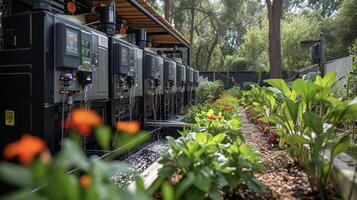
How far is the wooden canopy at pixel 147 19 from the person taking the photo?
22.0 feet

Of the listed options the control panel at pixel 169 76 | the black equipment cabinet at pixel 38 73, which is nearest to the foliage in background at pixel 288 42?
the control panel at pixel 169 76

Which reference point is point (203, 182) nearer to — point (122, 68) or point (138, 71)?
point (122, 68)

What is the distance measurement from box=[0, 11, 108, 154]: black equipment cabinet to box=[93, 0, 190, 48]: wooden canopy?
2339mm

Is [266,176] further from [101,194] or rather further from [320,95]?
[101,194]

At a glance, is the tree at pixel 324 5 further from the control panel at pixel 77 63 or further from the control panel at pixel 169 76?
the control panel at pixel 77 63

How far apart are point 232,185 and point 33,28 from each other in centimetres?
241

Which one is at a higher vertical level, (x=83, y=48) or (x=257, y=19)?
(x=257, y=19)

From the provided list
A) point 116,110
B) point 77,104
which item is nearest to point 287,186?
point 77,104

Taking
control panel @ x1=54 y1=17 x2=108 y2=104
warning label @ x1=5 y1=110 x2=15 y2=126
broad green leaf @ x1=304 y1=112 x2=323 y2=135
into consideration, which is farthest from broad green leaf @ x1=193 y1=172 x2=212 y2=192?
warning label @ x1=5 y1=110 x2=15 y2=126

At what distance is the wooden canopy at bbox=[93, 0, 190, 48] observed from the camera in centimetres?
670

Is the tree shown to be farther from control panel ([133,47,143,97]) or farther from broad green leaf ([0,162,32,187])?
broad green leaf ([0,162,32,187])

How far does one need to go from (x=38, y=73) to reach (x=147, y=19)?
17.0ft

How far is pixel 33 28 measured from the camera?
11.6 ft

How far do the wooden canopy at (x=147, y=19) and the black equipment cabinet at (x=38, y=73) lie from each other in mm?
2339
